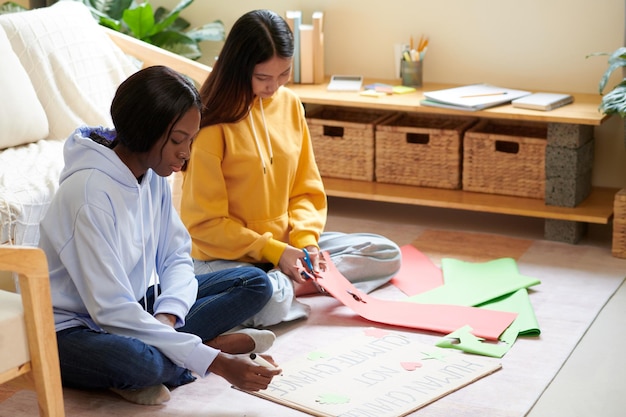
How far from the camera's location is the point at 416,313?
238cm

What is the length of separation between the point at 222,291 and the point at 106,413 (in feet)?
1.26

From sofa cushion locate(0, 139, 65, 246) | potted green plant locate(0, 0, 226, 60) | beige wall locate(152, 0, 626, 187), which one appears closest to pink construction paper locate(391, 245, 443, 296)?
beige wall locate(152, 0, 626, 187)

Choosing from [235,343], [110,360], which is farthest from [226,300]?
[110,360]

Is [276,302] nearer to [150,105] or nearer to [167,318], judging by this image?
[167,318]

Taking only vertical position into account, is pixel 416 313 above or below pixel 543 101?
below

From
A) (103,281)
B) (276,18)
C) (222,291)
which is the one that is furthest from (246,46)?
(103,281)

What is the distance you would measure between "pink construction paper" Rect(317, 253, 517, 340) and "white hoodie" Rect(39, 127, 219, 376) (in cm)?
54

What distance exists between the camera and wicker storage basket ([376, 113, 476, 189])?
10.3ft

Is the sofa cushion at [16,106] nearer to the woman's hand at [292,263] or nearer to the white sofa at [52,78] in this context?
the white sofa at [52,78]

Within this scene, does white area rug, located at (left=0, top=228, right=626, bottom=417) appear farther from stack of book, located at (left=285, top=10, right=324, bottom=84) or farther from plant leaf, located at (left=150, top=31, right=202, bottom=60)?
plant leaf, located at (left=150, top=31, right=202, bottom=60)

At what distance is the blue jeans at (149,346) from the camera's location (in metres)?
1.86

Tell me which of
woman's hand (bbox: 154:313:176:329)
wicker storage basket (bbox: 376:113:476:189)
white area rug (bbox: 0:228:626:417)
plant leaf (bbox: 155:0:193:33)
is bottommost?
white area rug (bbox: 0:228:626:417)

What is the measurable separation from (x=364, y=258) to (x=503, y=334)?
47cm

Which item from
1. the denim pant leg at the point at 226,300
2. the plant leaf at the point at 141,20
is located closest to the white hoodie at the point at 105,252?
the denim pant leg at the point at 226,300
